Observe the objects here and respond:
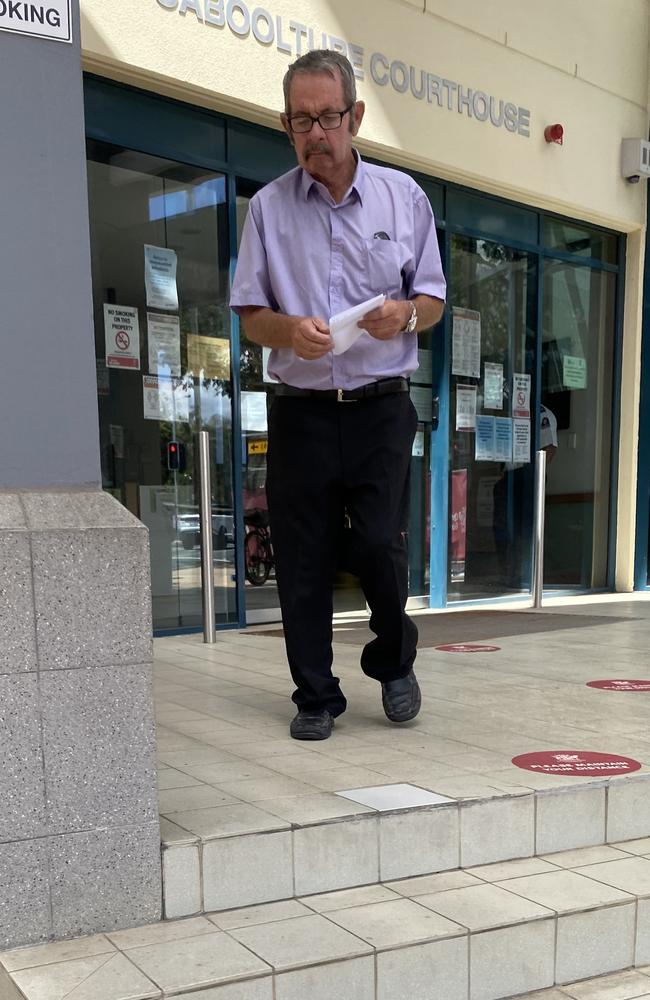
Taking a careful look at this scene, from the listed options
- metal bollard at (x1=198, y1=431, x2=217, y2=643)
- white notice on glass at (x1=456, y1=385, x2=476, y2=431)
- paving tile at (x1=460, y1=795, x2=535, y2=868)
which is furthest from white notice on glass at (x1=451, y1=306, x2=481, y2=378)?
paving tile at (x1=460, y1=795, x2=535, y2=868)

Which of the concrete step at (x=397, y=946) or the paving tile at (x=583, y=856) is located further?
the paving tile at (x=583, y=856)

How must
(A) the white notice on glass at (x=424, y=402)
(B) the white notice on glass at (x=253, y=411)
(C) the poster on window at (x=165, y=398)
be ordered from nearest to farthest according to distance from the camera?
(C) the poster on window at (x=165, y=398)
(B) the white notice on glass at (x=253, y=411)
(A) the white notice on glass at (x=424, y=402)

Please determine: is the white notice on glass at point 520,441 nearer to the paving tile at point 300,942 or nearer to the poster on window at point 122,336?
the poster on window at point 122,336

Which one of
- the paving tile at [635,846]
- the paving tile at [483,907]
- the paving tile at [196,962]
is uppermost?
the paving tile at [196,962]

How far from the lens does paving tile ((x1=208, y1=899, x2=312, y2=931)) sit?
212 cm

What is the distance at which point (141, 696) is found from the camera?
2041 millimetres

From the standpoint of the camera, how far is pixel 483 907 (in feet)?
7.29

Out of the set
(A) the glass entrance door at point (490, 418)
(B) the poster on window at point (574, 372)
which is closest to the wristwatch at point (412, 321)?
(A) the glass entrance door at point (490, 418)

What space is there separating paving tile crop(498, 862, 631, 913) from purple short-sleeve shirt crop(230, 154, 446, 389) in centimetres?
143

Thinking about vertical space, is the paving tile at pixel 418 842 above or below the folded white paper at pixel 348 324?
below

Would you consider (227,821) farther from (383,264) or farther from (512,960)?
(383,264)

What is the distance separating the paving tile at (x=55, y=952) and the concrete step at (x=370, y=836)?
178 mm

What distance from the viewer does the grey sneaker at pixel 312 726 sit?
302 centimetres

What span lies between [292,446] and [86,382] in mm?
944
